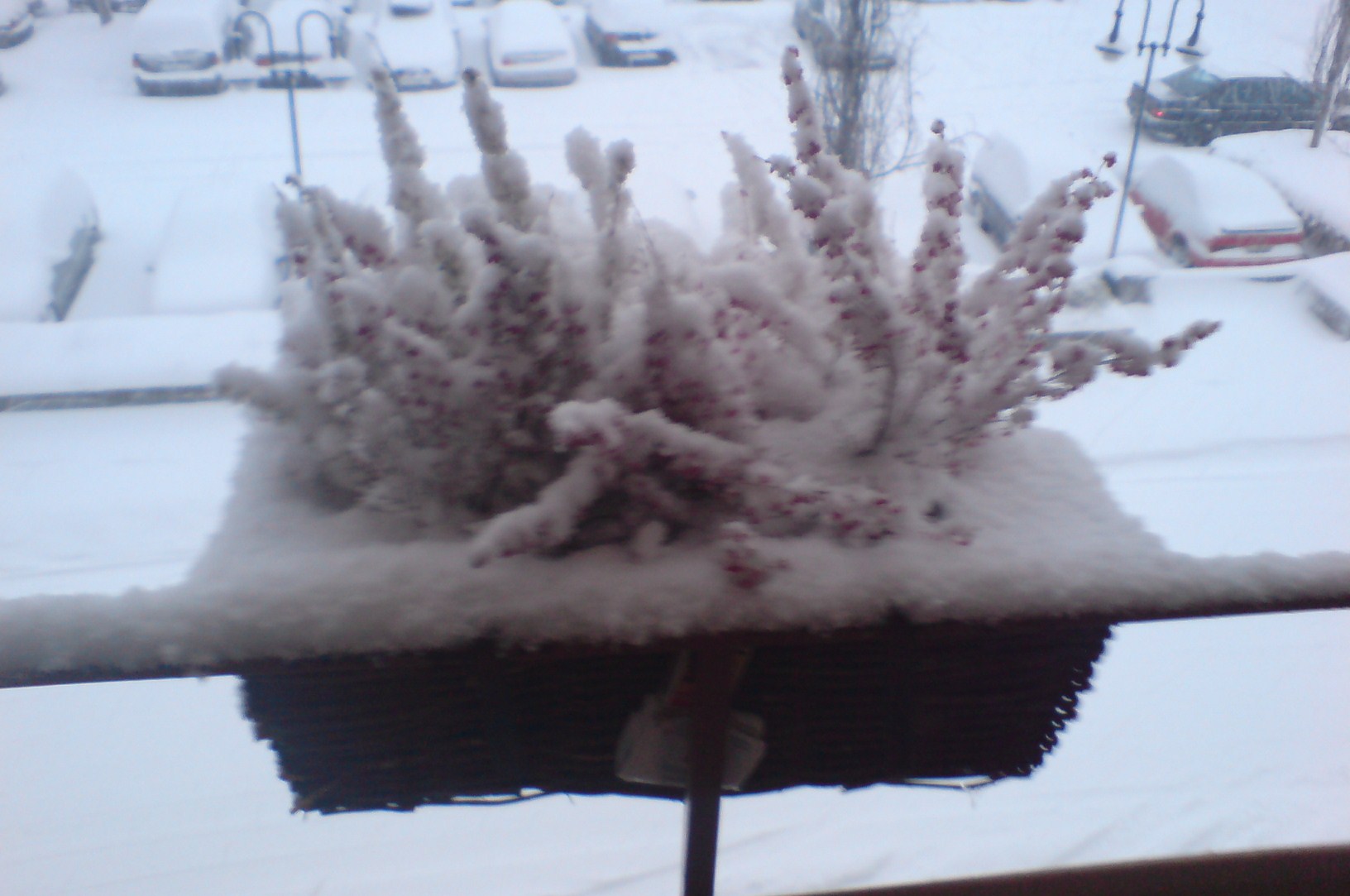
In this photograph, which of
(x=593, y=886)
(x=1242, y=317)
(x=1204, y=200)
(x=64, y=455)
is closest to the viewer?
(x=593, y=886)

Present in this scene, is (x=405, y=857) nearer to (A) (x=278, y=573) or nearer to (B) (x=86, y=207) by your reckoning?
(A) (x=278, y=573)

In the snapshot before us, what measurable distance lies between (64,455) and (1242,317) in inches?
106

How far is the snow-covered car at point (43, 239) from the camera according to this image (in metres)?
1.98

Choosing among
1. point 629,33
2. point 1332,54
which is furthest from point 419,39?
point 1332,54

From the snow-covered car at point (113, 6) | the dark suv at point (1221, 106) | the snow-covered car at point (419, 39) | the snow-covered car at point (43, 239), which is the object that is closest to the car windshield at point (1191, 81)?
the dark suv at point (1221, 106)

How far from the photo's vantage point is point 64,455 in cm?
215

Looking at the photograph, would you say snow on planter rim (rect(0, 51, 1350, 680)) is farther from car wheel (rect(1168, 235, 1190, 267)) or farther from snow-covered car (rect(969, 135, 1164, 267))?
car wheel (rect(1168, 235, 1190, 267))

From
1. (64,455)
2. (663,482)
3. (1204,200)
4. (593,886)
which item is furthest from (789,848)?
(64,455)

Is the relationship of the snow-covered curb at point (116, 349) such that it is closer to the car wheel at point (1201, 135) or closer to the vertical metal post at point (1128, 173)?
the vertical metal post at point (1128, 173)

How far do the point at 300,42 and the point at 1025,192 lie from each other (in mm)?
1426

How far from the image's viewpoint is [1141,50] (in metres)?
1.53

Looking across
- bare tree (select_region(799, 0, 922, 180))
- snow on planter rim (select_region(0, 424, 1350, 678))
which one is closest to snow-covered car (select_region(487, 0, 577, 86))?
bare tree (select_region(799, 0, 922, 180))

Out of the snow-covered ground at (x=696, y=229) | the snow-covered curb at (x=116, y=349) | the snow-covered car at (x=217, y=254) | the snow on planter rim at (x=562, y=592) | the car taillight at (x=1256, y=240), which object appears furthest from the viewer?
the snow-covered car at (x=217, y=254)

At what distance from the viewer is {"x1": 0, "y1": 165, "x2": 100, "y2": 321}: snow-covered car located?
198 cm
